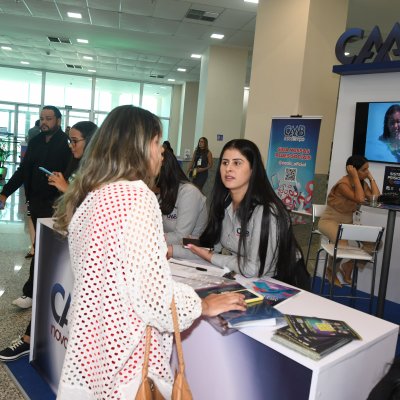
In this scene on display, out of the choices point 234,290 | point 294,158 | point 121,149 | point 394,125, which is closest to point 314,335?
point 234,290

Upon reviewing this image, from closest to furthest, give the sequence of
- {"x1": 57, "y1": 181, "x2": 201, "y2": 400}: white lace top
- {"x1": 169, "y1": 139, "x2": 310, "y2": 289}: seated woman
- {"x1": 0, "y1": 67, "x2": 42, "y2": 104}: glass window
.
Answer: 1. {"x1": 57, "y1": 181, "x2": 201, "y2": 400}: white lace top
2. {"x1": 169, "y1": 139, "x2": 310, "y2": 289}: seated woman
3. {"x1": 0, "y1": 67, "x2": 42, "y2": 104}: glass window

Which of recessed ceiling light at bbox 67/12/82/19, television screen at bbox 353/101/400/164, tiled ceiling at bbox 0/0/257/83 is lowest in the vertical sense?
television screen at bbox 353/101/400/164

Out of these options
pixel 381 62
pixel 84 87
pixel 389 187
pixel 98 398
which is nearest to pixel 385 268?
pixel 389 187

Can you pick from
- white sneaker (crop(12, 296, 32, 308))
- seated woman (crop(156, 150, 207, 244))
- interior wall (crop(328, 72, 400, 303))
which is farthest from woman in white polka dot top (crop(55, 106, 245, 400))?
interior wall (crop(328, 72, 400, 303))

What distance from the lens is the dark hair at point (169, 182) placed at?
102 inches

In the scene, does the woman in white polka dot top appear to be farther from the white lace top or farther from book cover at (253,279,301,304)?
book cover at (253,279,301,304)

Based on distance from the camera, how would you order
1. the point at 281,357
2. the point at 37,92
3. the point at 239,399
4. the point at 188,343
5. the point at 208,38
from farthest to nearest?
the point at 37,92, the point at 208,38, the point at 188,343, the point at 239,399, the point at 281,357

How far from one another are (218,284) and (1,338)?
5.79 ft

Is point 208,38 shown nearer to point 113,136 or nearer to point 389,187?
point 389,187

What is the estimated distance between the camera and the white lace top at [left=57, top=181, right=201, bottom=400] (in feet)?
3.27

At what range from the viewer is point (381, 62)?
4.11m

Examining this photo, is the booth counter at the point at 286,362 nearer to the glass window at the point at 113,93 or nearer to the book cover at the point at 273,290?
the book cover at the point at 273,290

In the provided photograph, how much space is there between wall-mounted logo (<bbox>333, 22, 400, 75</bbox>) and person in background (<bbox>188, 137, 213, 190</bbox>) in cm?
456

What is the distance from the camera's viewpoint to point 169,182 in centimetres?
260
